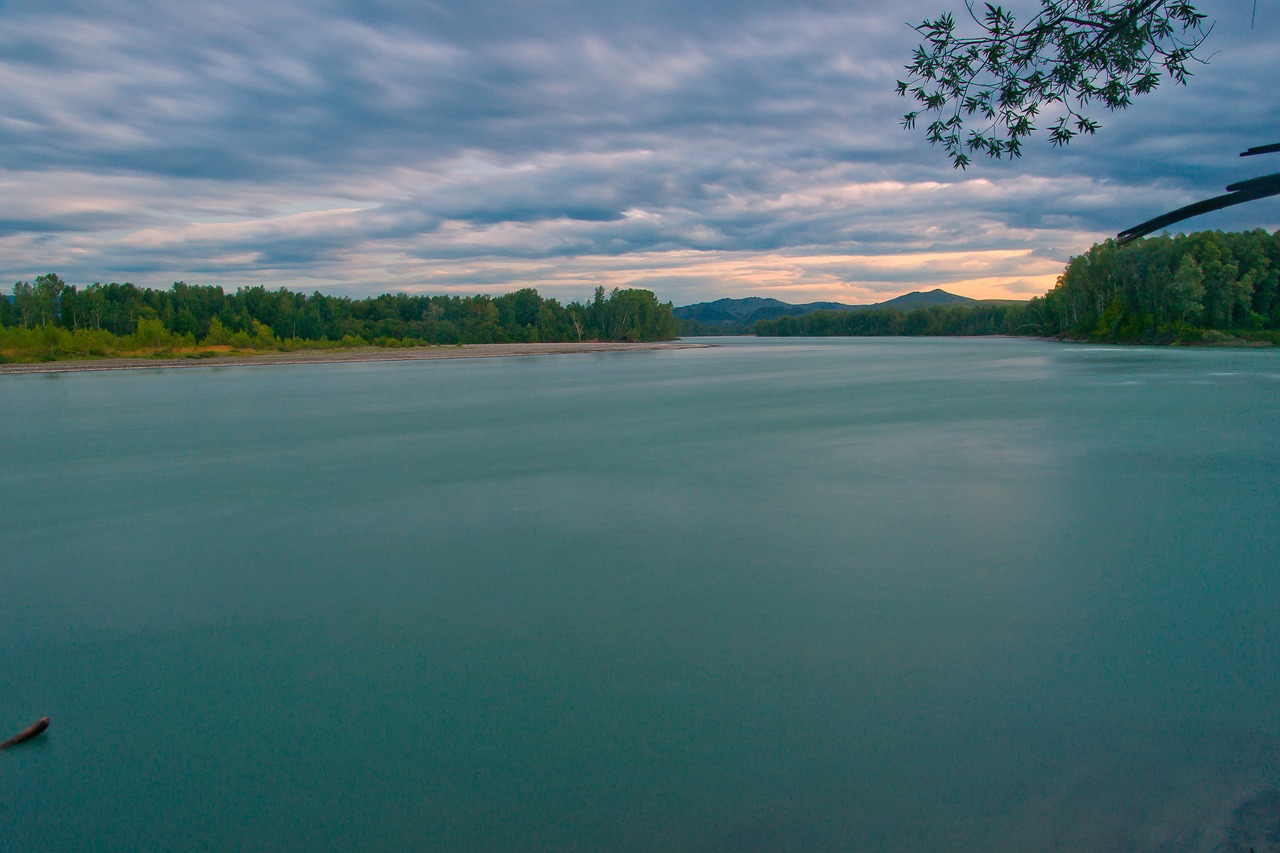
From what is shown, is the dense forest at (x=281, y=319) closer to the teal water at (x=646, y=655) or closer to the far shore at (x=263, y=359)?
the far shore at (x=263, y=359)

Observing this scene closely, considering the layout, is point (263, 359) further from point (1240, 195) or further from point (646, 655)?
point (1240, 195)

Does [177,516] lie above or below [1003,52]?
below

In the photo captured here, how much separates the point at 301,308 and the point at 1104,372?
7880 centimetres

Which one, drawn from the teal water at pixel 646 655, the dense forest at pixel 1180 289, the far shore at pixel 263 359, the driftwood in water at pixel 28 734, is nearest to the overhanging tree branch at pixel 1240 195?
the teal water at pixel 646 655

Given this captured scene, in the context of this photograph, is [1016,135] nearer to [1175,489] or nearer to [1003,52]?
[1003,52]

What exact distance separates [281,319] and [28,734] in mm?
85707

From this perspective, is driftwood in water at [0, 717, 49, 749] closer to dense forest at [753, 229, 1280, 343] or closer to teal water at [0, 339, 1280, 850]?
teal water at [0, 339, 1280, 850]

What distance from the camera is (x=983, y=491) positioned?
32.5 ft

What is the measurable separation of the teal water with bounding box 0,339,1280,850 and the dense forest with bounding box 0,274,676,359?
55402 millimetres

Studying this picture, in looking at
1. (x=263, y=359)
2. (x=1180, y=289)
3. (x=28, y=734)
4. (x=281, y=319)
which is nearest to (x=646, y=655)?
(x=28, y=734)

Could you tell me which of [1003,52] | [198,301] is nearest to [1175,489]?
[1003,52]

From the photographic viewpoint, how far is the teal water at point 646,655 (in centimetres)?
346

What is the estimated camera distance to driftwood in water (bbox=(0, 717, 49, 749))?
4.02 meters

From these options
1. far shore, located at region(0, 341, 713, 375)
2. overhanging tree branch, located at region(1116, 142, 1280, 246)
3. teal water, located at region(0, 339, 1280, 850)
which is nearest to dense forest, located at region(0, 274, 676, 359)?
far shore, located at region(0, 341, 713, 375)
